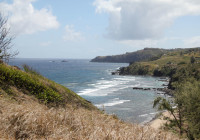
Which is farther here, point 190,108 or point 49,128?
point 190,108

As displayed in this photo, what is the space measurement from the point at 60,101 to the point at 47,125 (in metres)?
8.58

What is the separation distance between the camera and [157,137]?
7.62 m

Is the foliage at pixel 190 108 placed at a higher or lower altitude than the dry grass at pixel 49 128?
lower

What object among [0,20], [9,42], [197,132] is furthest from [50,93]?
[197,132]

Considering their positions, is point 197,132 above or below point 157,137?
below

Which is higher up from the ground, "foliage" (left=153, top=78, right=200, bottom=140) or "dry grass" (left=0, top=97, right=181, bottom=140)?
"dry grass" (left=0, top=97, right=181, bottom=140)

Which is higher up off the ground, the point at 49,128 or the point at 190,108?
the point at 49,128

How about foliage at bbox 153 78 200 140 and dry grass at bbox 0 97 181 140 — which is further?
foliage at bbox 153 78 200 140

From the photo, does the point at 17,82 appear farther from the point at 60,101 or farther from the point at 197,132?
the point at 197,132

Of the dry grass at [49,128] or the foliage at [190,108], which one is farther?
the foliage at [190,108]

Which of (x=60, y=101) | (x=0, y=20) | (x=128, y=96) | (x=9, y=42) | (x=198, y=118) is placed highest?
(x=0, y=20)

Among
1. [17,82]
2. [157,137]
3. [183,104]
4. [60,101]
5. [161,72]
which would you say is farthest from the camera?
[161,72]

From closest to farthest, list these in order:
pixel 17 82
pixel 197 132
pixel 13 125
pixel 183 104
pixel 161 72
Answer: pixel 13 125, pixel 17 82, pixel 197 132, pixel 183 104, pixel 161 72

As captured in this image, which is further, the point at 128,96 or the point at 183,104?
the point at 128,96
